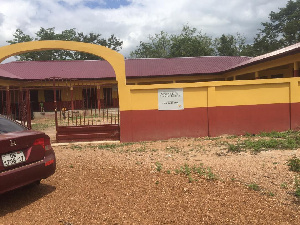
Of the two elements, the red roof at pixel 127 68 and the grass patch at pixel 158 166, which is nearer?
the grass patch at pixel 158 166

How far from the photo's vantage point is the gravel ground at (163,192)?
3244 mm

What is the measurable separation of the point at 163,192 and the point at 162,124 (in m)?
4.58

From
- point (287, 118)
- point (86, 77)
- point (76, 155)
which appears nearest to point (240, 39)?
point (86, 77)

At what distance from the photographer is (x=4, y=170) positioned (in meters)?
3.30

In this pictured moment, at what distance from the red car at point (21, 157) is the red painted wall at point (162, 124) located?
4.43 meters

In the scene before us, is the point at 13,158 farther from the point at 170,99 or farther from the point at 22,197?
the point at 170,99

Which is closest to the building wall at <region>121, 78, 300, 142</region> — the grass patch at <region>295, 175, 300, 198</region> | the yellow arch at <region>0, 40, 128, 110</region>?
the yellow arch at <region>0, 40, 128, 110</region>

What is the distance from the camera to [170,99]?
332 inches

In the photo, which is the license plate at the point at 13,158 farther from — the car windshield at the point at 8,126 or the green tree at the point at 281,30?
the green tree at the point at 281,30

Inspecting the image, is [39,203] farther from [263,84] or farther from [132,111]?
[263,84]

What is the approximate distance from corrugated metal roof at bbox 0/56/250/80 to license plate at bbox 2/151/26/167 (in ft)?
59.2

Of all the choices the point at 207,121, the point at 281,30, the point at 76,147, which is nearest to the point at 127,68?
the point at 207,121

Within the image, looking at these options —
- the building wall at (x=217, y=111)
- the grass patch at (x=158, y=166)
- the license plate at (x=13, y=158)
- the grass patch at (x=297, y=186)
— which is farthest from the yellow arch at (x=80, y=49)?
the grass patch at (x=297, y=186)

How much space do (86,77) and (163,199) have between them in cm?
1881
